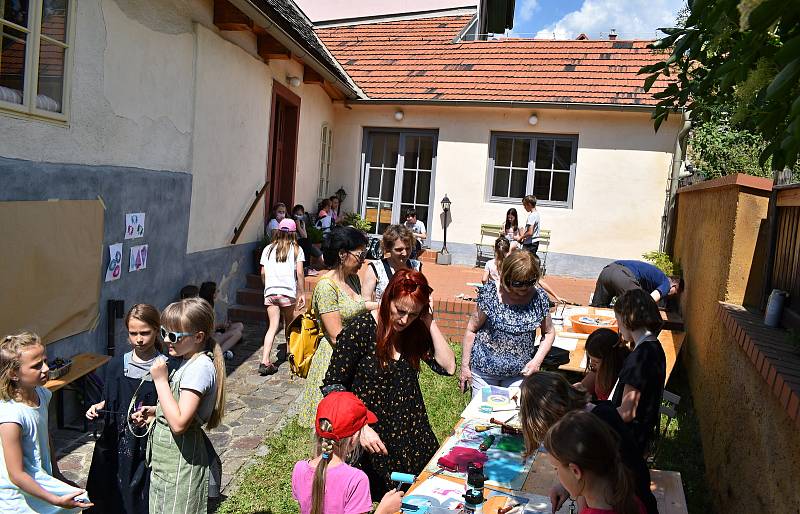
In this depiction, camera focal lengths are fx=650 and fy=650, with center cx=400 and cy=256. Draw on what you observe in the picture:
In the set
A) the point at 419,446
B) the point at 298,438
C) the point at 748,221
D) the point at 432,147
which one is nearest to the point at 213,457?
the point at 419,446

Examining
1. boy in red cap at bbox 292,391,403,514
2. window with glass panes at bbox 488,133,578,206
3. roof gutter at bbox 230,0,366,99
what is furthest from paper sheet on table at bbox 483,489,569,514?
→ window with glass panes at bbox 488,133,578,206

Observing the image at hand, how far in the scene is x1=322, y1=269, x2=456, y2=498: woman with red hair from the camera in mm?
3156

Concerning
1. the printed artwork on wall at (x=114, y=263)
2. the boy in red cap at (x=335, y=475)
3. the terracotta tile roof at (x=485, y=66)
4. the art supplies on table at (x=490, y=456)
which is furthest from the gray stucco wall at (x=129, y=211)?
the terracotta tile roof at (x=485, y=66)

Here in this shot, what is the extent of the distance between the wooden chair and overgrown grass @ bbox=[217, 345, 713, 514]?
721 centimetres

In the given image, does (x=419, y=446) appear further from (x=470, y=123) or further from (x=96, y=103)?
(x=470, y=123)

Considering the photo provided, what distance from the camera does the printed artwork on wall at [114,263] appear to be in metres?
6.34

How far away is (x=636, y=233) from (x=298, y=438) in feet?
32.2

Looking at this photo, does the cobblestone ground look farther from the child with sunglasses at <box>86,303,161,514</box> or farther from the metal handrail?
the metal handrail

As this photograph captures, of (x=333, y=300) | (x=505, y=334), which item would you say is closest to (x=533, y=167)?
(x=505, y=334)

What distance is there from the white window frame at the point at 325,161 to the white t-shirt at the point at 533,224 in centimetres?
481

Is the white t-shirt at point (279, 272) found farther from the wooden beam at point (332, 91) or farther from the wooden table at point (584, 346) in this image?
the wooden beam at point (332, 91)

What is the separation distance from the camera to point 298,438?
18.1 feet

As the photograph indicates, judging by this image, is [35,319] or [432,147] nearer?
[35,319]

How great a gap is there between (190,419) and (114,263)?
401 centimetres
